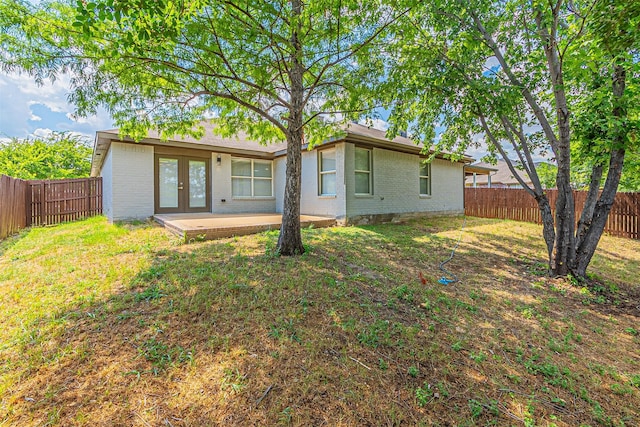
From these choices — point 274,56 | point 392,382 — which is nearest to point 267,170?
point 274,56

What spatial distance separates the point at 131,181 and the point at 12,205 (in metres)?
3.02

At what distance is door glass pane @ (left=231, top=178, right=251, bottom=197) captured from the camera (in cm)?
1081

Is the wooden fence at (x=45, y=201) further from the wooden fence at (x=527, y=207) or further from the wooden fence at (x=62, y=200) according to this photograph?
the wooden fence at (x=527, y=207)

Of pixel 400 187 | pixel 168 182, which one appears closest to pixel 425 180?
pixel 400 187

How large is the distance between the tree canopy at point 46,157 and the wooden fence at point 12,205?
31.7ft

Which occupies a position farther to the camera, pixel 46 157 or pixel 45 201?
pixel 46 157

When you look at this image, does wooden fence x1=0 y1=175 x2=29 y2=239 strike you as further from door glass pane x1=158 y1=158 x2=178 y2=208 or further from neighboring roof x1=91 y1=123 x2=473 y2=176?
door glass pane x1=158 y1=158 x2=178 y2=208

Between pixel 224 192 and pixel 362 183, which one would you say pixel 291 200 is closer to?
pixel 362 183

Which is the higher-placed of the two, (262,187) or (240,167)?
(240,167)

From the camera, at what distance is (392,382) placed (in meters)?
2.14

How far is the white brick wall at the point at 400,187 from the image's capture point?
8.70m

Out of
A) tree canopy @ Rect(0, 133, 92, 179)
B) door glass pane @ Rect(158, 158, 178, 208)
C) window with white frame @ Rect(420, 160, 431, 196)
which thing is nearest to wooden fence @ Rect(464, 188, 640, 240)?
window with white frame @ Rect(420, 160, 431, 196)

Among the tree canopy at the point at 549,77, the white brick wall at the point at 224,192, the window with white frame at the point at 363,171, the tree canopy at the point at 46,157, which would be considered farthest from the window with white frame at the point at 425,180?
the tree canopy at the point at 46,157

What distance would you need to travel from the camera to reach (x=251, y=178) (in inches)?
440
